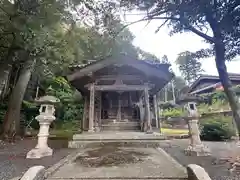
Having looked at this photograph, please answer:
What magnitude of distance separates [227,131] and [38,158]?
32.8 feet

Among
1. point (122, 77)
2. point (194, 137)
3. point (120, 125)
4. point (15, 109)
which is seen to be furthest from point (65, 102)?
point (194, 137)

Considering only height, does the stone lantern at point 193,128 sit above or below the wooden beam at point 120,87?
below

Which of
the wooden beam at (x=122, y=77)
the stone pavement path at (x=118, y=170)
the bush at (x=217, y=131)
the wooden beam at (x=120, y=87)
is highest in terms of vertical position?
the wooden beam at (x=122, y=77)

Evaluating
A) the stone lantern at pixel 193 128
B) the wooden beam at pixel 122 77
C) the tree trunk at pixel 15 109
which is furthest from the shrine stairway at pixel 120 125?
the tree trunk at pixel 15 109

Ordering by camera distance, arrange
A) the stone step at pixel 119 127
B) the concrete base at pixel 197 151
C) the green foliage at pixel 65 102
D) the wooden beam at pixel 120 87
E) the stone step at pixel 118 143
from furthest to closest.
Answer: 1. the green foliage at pixel 65 102
2. the stone step at pixel 119 127
3. the wooden beam at pixel 120 87
4. the stone step at pixel 118 143
5. the concrete base at pixel 197 151

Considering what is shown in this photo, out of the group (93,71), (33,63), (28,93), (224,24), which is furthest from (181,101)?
(28,93)

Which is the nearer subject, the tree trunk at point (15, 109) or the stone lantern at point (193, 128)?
the stone lantern at point (193, 128)

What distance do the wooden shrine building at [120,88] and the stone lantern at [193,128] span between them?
8.52 feet

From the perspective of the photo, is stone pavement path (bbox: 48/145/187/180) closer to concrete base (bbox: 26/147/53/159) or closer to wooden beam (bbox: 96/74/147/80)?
concrete base (bbox: 26/147/53/159)

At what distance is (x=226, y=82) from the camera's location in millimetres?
4879

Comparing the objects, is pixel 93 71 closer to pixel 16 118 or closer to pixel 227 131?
pixel 16 118

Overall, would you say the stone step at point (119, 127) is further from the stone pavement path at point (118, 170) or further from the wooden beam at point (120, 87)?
the stone pavement path at point (118, 170)

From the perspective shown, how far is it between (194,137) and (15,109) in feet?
34.6

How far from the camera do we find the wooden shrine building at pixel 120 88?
30.9ft
